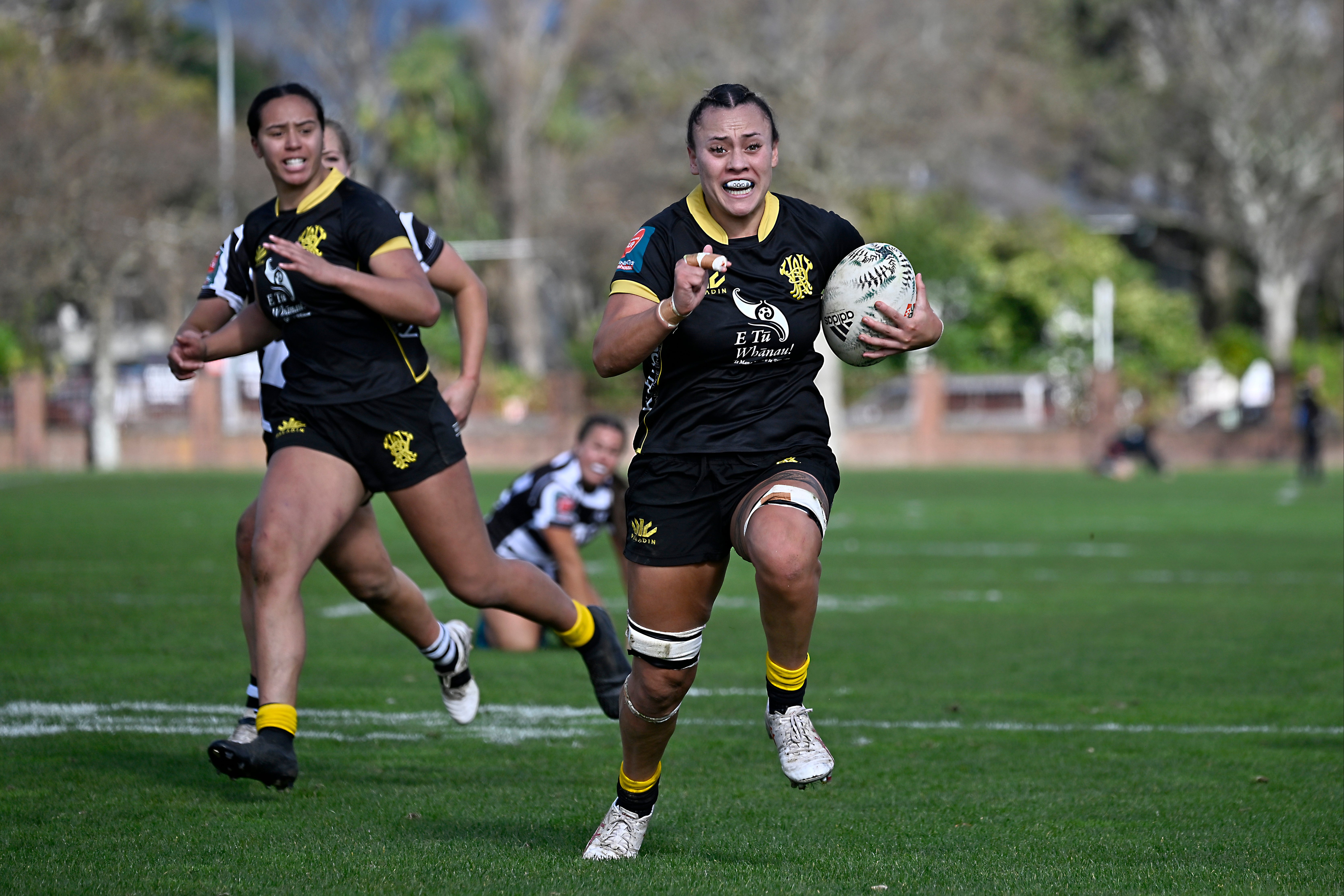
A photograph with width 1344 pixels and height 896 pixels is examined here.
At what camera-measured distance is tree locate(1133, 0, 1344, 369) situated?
4419cm

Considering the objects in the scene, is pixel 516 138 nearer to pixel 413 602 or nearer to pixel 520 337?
pixel 520 337

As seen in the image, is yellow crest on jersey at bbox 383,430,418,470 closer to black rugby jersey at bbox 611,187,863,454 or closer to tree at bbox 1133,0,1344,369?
black rugby jersey at bbox 611,187,863,454

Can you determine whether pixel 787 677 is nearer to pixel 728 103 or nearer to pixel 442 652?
pixel 728 103

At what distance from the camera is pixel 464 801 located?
555 cm

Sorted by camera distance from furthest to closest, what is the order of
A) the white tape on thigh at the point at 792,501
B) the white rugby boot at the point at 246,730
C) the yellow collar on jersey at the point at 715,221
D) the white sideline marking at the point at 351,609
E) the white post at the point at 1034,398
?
1. the white post at the point at 1034,398
2. the white sideline marking at the point at 351,609
3. the white rugby boot at the point at 246,730
4. the yellow collar on jersey at the point at 715,221
5. the white tape on thigh at the point at 792,501

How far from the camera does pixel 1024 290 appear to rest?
45.7 m

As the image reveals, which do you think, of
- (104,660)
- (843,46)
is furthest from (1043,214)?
(104,660)

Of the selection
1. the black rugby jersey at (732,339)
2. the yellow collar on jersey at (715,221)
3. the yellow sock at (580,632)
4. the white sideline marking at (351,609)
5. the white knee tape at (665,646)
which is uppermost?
the yellow collar on jersey at (715,221)

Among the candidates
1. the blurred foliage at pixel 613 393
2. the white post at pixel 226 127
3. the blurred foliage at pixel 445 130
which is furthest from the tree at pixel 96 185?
the blurred foliage at pixel 445 130

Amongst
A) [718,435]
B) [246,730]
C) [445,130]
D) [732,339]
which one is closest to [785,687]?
[718,435]

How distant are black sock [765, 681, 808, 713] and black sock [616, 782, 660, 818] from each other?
0.43 metres

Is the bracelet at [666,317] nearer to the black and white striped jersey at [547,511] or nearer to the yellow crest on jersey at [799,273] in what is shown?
the yellow crest on jersey at [799,273]

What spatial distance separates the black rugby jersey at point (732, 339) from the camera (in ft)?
15.5

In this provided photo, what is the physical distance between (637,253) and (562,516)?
191 inches
